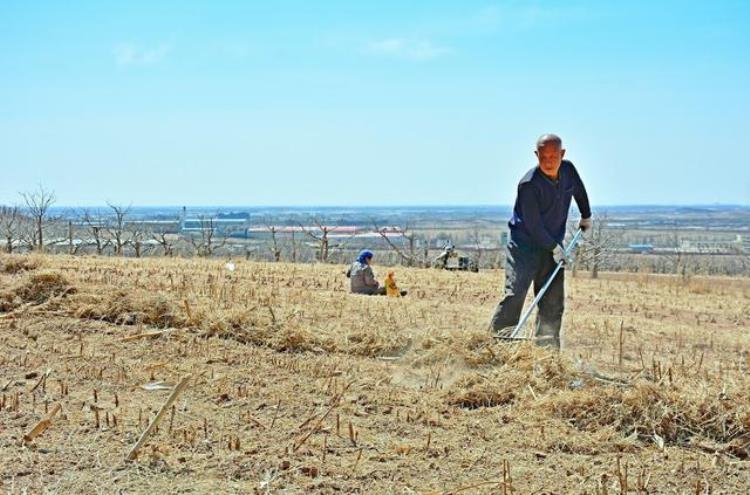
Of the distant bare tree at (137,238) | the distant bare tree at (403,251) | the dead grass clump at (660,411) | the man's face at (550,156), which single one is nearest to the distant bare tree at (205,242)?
the distant bare tree at (137,238)

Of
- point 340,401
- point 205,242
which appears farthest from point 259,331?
point 205,242

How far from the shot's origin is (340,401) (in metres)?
5.08

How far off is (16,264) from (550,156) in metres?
7.06

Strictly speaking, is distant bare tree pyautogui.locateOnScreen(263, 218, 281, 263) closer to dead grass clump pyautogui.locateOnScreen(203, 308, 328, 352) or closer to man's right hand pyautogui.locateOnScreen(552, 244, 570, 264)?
dead grass clump pyautogui.locateOnScreen(203, 308, 328, 352)

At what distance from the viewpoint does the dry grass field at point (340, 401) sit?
3939mm

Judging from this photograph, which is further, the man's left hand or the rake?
the man's left hand

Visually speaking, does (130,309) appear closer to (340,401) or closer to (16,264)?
(340,401)

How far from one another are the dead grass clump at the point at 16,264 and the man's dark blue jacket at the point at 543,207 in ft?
21.0

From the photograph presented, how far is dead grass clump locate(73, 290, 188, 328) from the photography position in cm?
713

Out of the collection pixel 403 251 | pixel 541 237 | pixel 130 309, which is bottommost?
pixel 403 251

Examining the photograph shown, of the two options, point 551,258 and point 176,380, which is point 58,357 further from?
point 551,258

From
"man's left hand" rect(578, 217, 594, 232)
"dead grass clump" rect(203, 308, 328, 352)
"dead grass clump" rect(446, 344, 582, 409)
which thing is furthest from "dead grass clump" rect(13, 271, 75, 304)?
"man's left hand" rect(578, 217, 594, 232)

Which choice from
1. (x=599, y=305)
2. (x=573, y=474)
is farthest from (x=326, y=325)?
(x=599, y=305)

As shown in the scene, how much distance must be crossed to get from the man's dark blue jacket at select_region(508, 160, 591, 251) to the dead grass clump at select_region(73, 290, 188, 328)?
9.95 ft
